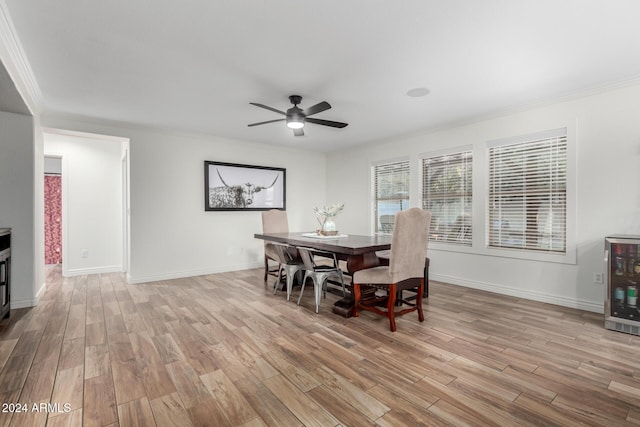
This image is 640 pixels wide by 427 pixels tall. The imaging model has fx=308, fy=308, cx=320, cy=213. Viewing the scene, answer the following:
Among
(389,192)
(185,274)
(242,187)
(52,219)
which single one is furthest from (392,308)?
(52,219)

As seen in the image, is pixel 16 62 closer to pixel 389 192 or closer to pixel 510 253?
pixel 389 192

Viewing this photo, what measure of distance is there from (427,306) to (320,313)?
48.4 inches

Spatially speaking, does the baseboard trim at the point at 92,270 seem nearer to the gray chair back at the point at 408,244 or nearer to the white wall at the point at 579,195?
the gray chair back at the point at 408,244

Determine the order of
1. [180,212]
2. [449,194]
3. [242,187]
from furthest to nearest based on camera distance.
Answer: [242,187] → [180,212] → [449,194]

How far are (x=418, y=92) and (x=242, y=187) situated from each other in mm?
3481

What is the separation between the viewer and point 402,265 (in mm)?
2854

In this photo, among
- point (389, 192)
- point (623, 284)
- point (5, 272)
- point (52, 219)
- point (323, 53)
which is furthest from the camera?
point (52, 219)

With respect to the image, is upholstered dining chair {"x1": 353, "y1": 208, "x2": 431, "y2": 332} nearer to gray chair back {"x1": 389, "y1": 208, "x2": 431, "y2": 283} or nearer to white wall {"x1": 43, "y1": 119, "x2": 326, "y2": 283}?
gray chair back {"x1": 389, "y1": 208, "x2": 431, "y2": 283}

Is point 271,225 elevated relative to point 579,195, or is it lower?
lower

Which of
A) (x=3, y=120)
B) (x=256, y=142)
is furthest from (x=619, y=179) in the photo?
(x=3, y=120)

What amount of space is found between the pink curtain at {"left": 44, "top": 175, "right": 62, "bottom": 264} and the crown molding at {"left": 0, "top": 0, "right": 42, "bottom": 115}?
3.53 meters

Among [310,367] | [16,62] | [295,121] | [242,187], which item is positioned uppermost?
[16,62]

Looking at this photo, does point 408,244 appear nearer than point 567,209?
Yes

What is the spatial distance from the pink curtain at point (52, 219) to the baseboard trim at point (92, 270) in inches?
65.7
